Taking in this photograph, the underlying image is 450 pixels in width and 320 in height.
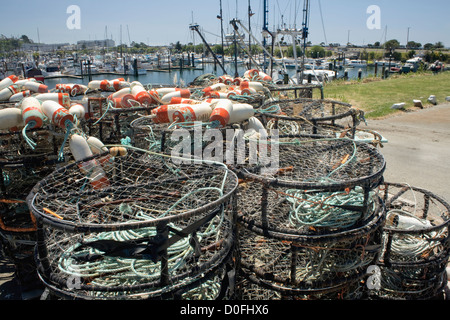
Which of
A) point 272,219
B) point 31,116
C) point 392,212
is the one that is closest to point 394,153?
point 392,212

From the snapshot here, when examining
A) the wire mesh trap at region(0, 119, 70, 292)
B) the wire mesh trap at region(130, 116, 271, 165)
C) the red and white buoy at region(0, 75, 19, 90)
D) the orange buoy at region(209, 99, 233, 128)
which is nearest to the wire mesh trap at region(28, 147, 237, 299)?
the wire mesh trap at region(130, 116, 271, 165)

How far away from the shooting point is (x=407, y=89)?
47.4 feet

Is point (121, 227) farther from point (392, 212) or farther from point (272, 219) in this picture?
point (392, 212)

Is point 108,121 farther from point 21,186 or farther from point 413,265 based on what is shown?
point 413,265

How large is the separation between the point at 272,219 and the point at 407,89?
1473 cm

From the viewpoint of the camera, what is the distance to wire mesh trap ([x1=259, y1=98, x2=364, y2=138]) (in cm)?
325

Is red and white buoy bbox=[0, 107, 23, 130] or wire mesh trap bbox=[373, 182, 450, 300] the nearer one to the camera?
wire mesh trap bbox=[373, 182, 450, 300]

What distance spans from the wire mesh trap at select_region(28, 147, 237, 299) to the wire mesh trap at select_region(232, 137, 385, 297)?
0.25 m

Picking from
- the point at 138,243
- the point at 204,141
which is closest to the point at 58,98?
the point at 204,141

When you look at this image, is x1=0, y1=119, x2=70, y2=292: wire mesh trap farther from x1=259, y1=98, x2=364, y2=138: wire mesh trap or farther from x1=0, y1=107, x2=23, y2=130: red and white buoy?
x1=259, y1=98, x2=364, y2=138: wire mesh trap

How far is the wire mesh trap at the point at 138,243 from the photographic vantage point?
59.6 inches

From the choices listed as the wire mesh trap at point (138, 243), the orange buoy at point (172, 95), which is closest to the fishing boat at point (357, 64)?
the orange buoy at point (172, 95)

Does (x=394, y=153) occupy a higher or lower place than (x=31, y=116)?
lower

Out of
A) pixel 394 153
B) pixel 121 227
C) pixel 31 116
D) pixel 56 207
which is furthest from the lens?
pixel 394 153
